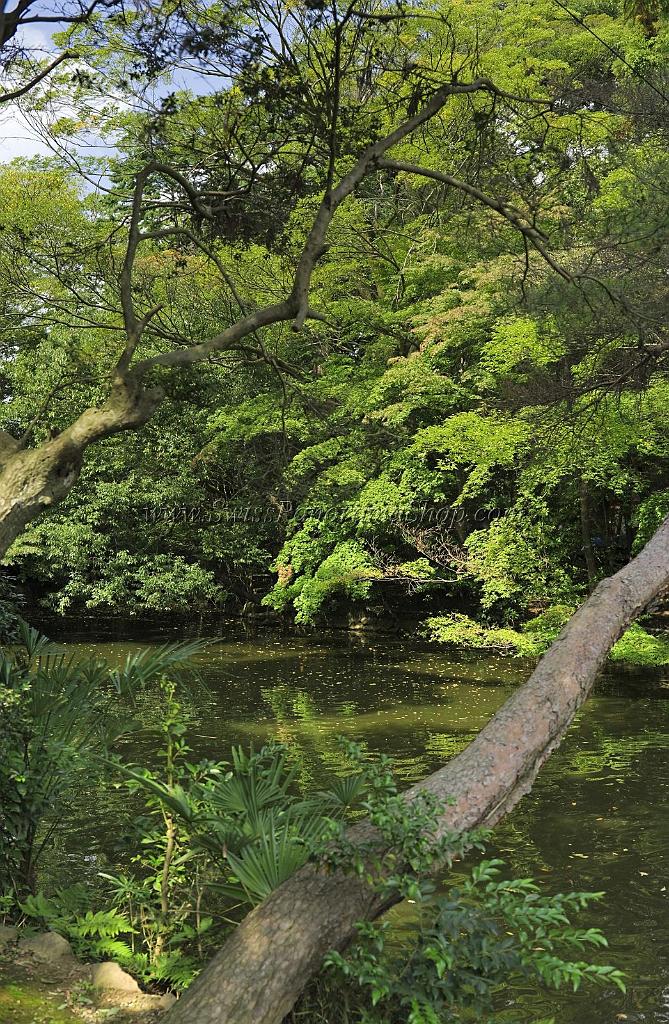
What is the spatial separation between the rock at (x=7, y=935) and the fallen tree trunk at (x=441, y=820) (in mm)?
1179

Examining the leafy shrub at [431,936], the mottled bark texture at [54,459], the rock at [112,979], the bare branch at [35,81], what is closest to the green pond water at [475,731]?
the rock at [112,979]

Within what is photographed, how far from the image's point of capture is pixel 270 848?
3707 mm

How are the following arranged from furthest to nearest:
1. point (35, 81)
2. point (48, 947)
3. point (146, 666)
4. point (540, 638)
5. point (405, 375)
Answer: point (405, 375) < point (540, 638) < point (35, 81) < point (146, 666) < point (48, 947)

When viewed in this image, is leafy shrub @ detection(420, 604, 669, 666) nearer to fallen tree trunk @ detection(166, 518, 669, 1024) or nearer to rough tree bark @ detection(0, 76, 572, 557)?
fallen tree trunk @ detection(166, 518, 669, 1024)

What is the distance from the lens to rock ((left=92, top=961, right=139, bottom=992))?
12.7 ft

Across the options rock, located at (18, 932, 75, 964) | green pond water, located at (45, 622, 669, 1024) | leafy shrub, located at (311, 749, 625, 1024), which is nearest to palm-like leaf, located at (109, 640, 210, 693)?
green pond water, located at (45, 622, 669, 1024)

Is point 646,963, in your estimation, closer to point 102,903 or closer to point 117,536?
point 102,903

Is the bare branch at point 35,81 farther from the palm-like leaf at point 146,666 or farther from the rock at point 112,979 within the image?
the rock at point 112,979

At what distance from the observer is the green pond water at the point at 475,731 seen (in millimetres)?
5691

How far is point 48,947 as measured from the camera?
13.5ft

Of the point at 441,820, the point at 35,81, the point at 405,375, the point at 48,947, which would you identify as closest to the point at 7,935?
the point at 48,947

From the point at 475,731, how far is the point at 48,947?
7.74 meters

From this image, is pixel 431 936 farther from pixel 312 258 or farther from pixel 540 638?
pixel 540 638

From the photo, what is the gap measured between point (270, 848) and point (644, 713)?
9.26m
